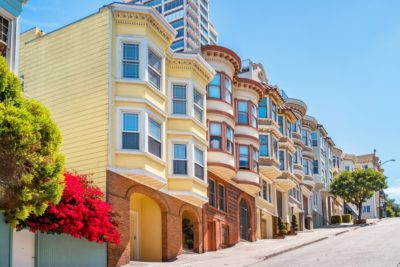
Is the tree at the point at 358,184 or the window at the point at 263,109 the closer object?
the window at the point at 263,109

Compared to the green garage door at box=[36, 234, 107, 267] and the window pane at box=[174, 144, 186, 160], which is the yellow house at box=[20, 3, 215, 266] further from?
the green garage door at box=[36, 234, 107, 267]

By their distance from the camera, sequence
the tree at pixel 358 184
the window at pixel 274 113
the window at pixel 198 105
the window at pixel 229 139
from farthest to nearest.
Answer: the tree at pixel 358 184
the window at pixel 274 113
the window at pixel 229 139
the window at pixel 198 105

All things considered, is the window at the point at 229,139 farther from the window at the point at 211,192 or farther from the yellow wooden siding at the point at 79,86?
the yellow wooden siding at the point at 79,86

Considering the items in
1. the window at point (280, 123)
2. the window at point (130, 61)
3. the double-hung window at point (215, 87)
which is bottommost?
the window at point (130, 61)

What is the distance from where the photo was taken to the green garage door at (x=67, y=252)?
2375cm

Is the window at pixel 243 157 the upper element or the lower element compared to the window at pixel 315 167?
lower

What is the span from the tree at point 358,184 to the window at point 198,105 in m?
39.8

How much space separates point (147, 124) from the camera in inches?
1120

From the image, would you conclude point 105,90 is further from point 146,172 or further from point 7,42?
point 7,42

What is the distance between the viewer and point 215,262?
29.3 m

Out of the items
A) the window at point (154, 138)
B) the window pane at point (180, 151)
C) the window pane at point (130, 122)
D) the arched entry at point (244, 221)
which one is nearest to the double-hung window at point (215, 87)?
the window pane at point (180, 151)

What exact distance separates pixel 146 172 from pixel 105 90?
12.6 feet

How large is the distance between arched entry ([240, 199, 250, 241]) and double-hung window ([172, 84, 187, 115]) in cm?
1260

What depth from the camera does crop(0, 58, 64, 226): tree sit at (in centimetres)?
1705
